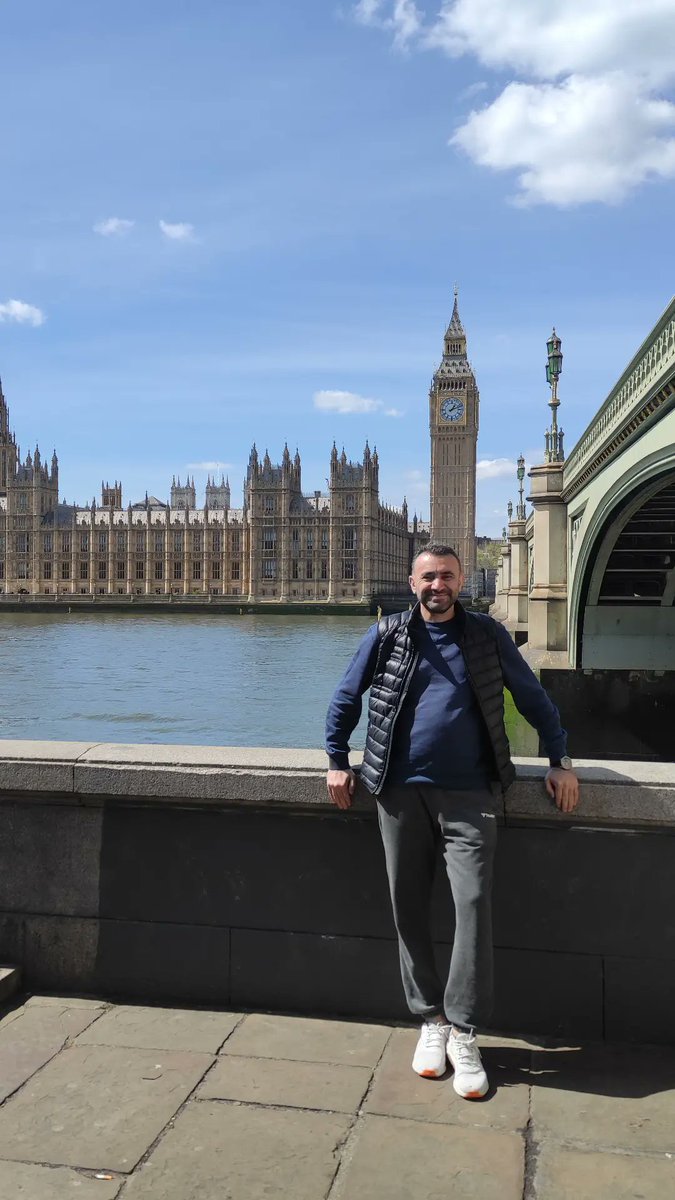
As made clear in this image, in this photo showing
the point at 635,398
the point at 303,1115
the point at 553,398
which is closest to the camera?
the point at 303,1115

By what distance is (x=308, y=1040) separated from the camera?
348 cm

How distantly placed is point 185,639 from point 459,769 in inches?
2008

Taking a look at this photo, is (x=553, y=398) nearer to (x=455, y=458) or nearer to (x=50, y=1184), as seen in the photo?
(x=50, y=1184)

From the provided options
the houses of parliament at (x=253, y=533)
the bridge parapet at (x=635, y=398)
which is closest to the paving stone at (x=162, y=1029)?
the bridge parapet at (x=635, y=398)

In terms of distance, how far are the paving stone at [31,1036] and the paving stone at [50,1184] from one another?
423 mm

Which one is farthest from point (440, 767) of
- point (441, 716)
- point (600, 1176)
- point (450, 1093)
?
point (600, 1176)

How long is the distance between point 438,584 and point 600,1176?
1.84 meters

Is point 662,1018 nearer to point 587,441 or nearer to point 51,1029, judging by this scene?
point 51,1029

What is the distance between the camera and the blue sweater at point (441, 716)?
10.8ft

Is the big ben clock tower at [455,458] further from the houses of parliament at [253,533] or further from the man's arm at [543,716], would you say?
the man's arm at [543,716]

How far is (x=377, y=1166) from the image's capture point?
2.68 meters

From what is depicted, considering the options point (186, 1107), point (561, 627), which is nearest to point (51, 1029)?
point (186, 1107)

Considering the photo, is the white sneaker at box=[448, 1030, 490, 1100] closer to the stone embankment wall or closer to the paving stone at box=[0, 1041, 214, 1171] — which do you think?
the stone embankment wall

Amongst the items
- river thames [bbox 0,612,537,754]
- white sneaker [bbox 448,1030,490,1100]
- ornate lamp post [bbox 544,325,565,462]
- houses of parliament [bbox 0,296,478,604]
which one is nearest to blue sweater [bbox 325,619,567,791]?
white sneaker [bbox 448,1030,490,1100]
